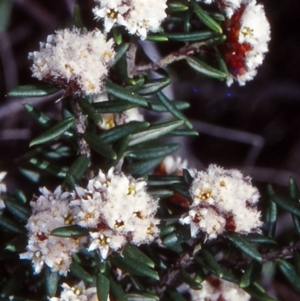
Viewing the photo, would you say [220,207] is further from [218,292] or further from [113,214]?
[218,292]

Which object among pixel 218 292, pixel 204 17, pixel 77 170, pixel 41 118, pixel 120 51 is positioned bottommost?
pixel 218 292

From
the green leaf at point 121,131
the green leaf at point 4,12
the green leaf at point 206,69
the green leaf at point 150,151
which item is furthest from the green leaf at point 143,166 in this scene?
the green leaf at point 4,12

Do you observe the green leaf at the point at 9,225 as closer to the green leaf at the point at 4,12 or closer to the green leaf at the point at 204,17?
the green leaf at the point at 4,12

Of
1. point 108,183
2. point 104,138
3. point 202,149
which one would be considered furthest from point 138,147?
point 202,149

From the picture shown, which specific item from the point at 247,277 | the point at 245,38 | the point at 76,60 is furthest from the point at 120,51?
the point at 247,277

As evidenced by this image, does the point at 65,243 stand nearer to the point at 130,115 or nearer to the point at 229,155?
the point at 130,115
